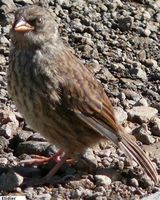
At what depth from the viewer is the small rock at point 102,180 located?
825 centimetres

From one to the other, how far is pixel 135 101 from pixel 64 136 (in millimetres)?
1623

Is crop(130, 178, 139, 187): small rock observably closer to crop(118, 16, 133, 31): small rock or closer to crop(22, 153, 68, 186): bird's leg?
crop(22, 153, 68, 186): bird's leg

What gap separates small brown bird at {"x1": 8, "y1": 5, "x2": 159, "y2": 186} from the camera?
8.23 meters

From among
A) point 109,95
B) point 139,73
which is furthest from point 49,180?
point 139,73

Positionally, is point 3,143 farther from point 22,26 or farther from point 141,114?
point 141,114

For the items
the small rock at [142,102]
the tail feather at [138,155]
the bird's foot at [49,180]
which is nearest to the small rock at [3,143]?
the bird's foot at [49,180]

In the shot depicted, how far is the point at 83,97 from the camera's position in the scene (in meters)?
8.53

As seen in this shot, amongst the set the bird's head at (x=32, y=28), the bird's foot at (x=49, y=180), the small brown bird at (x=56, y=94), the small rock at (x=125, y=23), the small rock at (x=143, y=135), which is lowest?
the small rock at (x=125, y=23)

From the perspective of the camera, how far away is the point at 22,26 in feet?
27.2

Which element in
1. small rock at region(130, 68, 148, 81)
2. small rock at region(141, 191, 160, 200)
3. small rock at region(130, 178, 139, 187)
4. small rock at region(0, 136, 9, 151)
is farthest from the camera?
small rock at region(130, 68, 148, 81)

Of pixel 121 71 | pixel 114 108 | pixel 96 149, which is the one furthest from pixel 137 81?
pixel 96 149

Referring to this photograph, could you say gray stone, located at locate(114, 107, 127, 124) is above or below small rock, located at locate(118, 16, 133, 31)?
above

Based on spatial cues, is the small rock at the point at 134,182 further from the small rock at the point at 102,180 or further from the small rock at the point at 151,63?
the small rock at the point at 151,63

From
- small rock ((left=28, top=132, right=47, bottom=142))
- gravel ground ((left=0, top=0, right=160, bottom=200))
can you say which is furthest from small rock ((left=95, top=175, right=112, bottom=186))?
small rock ((left=28, top=132, right=47, bottom=142))
